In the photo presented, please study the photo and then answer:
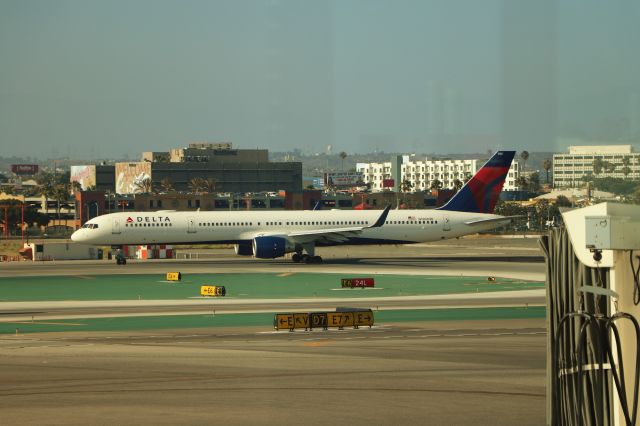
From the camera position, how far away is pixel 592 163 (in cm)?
1623

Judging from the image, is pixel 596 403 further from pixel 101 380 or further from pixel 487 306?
pixel 487 306

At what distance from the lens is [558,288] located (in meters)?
15.9

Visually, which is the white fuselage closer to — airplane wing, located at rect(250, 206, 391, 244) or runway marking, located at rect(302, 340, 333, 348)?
airplane wing, located at rect(250, 206, 391, 244)

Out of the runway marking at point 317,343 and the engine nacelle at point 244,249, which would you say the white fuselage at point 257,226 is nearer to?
the engine nacelle at point 244,249

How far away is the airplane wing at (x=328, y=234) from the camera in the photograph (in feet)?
267

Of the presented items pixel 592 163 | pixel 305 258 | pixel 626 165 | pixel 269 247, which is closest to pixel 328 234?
pixel 305 258

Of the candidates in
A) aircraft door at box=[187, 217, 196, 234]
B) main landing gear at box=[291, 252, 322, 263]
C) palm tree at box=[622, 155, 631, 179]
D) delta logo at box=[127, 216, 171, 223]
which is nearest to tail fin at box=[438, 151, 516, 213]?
main landing gear at box=[291, 252, 322, 263]

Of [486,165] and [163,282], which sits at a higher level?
[486,165]

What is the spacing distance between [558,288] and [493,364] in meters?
16.5

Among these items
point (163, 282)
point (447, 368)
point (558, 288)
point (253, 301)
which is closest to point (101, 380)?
point (447, 368)

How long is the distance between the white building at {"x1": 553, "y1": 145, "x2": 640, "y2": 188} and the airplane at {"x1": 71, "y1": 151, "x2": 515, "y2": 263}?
6121 centimetres

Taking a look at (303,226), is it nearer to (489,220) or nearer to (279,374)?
(489,220)

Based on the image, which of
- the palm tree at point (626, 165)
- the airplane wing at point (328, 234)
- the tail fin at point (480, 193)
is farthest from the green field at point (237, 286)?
the palm tree at point (626, 165)

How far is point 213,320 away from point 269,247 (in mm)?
33212
